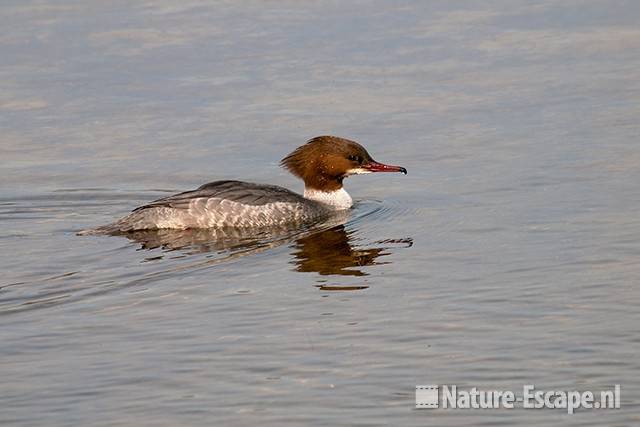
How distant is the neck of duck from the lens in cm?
1468

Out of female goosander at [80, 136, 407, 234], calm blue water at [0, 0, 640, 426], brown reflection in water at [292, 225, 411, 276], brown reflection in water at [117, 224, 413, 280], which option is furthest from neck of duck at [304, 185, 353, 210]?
brown reflection in water at [292, 225, 411, 276]

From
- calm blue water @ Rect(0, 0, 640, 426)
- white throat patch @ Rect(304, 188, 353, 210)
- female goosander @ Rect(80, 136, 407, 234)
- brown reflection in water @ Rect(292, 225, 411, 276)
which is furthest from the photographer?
white throat patch @ Rect(304, 188, 353, 210)

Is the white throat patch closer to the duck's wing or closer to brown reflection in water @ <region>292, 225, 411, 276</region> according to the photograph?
brown reflection in water @ <region>292, 225, 411, 276</region>

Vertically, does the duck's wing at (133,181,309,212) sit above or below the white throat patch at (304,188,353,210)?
above

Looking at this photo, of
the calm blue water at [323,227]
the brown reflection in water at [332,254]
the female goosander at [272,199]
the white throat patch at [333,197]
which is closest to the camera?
the calm blue water at [323,227]

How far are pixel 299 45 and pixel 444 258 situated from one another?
795 cm

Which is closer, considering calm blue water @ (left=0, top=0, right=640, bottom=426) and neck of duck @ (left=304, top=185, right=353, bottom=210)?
calm blue water @ (left=0, top=0, right=640, bottom=426)

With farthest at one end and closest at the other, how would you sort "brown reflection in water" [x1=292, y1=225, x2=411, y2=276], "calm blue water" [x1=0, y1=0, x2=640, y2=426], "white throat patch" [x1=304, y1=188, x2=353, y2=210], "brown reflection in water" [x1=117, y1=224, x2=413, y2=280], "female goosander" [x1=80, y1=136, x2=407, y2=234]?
"white throat patch" [x1=304, y1=188, x2=353, y2=210] < "female goosander" [x1=80, y1=136, x2=407, y2=234] < "brown reflection in water" [x1=117, y1=224, x2=413, y2=280] < "brown reflection in water" [x1=292, y1=225, x2=411, y2=276] < "calm blue water" [x1=0, y1=0, x2=640, y2=426]

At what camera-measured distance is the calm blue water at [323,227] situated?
9000 millimetres

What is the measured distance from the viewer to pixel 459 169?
1493 centimetres

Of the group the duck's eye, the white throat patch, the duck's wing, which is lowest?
the white throat patch

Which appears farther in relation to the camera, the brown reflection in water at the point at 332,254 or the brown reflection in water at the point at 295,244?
the brown reflection in water at the point at 295,244

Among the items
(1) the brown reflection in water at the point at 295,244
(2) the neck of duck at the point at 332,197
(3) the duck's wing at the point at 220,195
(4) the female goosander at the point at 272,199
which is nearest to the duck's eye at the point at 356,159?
(4) the female goosander at the point at 272,199

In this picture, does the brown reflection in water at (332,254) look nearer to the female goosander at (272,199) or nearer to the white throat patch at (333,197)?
the female goosander at (272,199)
